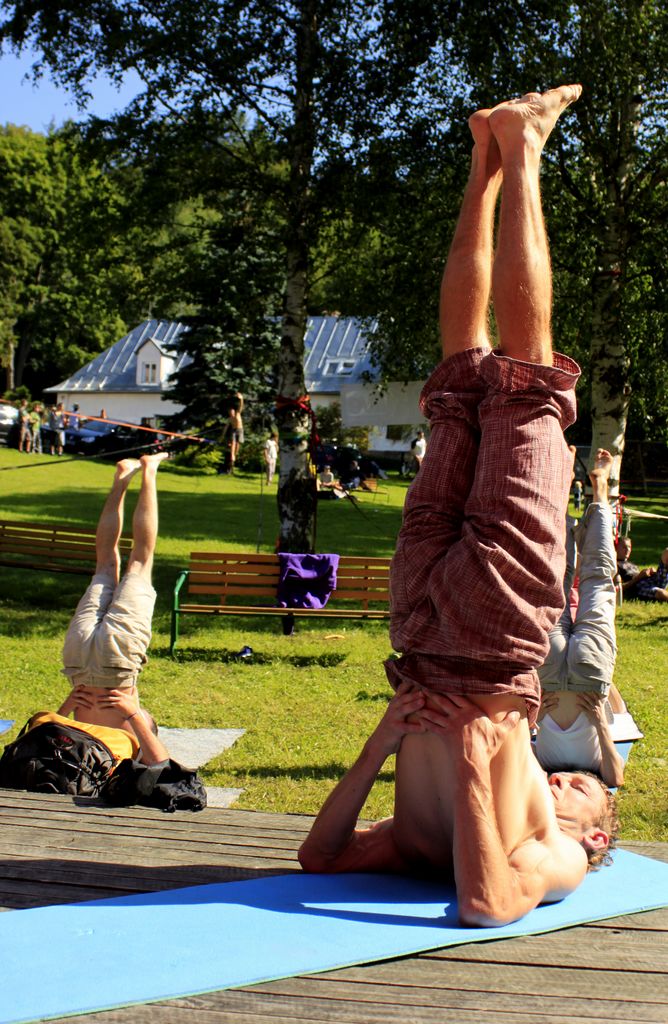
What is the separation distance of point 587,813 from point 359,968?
125 centimetres

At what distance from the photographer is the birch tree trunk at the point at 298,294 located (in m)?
12.6

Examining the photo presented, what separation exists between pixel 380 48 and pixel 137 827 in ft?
38.5

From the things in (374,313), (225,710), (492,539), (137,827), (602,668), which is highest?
(374,313)

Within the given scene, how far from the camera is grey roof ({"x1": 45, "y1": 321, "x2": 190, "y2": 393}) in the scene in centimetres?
5359

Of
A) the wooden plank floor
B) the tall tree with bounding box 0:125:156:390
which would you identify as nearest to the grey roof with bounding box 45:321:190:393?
the tall tree with bounding box 0:125:156:390

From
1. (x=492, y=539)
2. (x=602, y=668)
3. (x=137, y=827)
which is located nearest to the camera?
(x=492, y=539)

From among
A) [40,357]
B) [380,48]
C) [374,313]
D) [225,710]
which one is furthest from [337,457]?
[40,357]

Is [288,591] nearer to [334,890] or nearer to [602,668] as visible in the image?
[602,668]

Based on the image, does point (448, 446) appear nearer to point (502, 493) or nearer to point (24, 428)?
point (502, 493)

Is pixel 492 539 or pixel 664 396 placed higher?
pixel 664 396

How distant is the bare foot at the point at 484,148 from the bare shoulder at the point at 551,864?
6.71 ft

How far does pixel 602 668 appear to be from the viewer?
16.7ft

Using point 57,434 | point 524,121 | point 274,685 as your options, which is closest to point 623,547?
point 274,685

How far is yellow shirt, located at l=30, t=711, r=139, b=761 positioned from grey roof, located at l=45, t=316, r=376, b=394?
44.3 m
